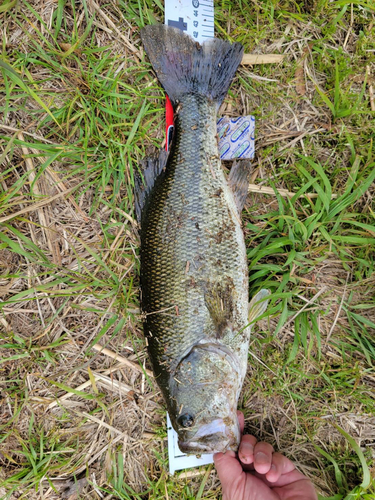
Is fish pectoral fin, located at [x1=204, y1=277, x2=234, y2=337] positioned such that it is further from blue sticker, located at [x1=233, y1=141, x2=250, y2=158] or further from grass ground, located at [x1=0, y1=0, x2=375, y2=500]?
blue sticker, located at [x1=233, y1=141, x2=250, y2=158]

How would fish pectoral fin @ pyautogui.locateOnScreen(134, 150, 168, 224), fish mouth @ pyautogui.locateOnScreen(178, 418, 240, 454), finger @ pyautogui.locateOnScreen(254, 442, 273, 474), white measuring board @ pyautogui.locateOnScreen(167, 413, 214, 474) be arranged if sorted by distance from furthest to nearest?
white measuring board @ pyautogui.locateOnScreen(167, 413, 214, 474), fish pectoral fin @ pyautogui.locateOnScreen(134, 150, 168, 224), finger @ pyautogui.locateOnScreen(254, 442, 273, 474), fish mouth @ pyautogui.locateOnScreen(178, 418, 240, 454)

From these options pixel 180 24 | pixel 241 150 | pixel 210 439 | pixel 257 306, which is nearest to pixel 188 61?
pixel 180 24

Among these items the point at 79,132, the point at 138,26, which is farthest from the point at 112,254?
the point at 138,26

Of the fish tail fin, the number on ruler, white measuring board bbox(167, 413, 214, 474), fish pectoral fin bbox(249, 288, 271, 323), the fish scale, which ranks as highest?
the number on ruler

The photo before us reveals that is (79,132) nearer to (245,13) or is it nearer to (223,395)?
(245,13)

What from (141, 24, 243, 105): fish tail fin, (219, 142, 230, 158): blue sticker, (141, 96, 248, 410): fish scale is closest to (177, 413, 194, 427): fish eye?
(141, 96, 248, 410): fish scale
